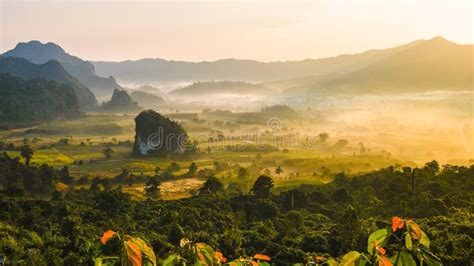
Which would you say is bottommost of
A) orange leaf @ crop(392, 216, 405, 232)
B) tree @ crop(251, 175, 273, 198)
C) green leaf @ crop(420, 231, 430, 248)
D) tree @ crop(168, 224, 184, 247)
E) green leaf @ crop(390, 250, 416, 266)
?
tree @ crop(251, 175, 273, 198)

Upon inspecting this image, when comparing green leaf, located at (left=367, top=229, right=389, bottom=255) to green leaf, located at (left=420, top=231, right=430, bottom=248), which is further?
green leaf, located at (left=367, top=229, right=389, bottom=255)

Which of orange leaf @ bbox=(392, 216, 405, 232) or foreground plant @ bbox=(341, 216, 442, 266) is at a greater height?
orange leaf @ bbox=(392, 216, 405, 232)

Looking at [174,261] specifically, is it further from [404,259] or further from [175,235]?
[175,235]

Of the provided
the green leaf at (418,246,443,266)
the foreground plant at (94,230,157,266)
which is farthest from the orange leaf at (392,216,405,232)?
the foreground plant at (94,230,157,266)

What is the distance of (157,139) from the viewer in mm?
160625

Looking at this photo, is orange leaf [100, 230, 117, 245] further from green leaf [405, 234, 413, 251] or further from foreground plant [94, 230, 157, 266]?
green leaf [405, 234, 413, 251]

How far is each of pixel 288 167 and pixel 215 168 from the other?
2100 cm

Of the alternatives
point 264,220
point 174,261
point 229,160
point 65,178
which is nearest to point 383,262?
point 174,261

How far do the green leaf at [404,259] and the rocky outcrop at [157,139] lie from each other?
15340cm

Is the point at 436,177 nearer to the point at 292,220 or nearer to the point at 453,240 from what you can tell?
the point at 292,220

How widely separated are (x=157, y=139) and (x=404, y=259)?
518 ft

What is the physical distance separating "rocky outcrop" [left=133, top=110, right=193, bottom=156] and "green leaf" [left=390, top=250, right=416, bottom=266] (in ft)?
503

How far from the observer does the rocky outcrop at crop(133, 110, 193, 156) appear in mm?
157875

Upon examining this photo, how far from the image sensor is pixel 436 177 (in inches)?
2985
